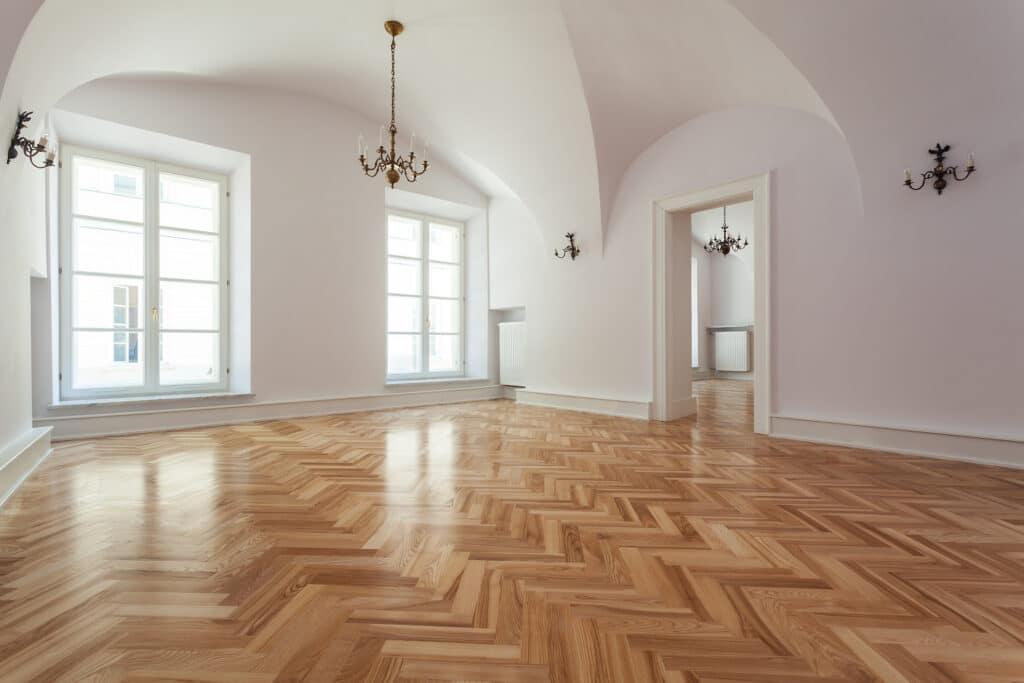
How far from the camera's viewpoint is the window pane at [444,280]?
752cm

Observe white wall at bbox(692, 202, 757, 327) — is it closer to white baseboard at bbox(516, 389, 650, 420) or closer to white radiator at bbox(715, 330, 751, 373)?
white radiator at bbox(715, 330, 751, 373)

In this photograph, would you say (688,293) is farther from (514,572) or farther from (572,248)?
(514,572)

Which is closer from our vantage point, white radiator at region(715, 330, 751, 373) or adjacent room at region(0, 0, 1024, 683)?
adjacent room at region(0, 0, 1024, 683)

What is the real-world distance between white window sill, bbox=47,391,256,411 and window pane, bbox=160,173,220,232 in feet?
5.97

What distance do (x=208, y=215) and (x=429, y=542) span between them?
5.24 m

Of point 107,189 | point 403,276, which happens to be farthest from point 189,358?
point 403,276

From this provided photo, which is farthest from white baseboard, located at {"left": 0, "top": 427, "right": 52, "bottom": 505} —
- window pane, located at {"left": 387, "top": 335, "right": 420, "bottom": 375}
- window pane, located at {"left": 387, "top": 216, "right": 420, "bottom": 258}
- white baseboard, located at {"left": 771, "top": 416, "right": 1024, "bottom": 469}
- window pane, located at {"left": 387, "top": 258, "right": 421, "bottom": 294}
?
white baseboard, located at {"left": 771, "top": 416, "right": 1024, "bottom": 469}

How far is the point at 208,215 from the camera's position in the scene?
18.2ft

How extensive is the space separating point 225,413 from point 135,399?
756 mm

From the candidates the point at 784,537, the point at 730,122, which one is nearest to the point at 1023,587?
the point at 784,537

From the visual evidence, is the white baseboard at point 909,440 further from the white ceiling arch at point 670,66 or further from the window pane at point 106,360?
the window pane at point 106,360

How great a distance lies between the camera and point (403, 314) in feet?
23.5

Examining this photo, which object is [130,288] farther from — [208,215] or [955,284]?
[955,284]

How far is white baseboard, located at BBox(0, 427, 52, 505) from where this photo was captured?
101 inches
